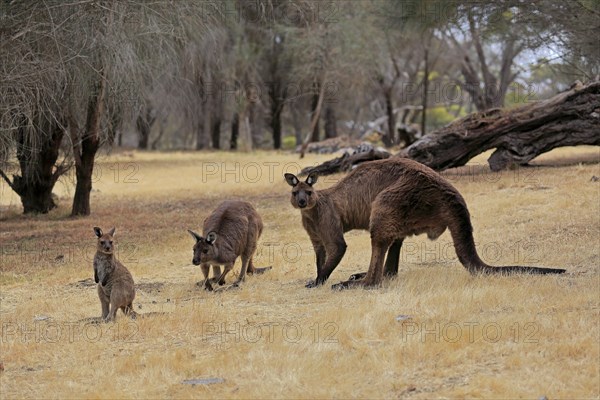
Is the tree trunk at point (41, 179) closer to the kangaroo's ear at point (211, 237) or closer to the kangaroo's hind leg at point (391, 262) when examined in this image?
the kangaroo's ear at point (211, 237)

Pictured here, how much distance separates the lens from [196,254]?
9.00 meters

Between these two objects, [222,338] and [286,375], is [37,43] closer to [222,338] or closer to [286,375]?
[222,338]

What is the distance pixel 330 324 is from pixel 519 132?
10.5 meters

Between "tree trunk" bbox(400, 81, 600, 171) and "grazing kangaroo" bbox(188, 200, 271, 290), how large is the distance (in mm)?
7513

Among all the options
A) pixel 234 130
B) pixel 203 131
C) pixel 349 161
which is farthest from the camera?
pixel 203 131

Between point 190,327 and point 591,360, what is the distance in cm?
346

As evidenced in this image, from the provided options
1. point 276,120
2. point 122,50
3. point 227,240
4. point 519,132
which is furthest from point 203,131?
point 227,240

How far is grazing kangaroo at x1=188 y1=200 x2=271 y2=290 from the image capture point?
29.7 feet

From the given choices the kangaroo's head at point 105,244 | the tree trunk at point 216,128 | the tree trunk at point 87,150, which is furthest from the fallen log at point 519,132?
the tree trunk at point 216,128

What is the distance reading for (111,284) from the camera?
8023 mm

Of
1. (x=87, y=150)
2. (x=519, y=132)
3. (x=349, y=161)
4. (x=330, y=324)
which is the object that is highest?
(x=519, y=132)

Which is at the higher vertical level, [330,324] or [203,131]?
[203,131]

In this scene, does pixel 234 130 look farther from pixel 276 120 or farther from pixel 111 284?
pixel 111 284

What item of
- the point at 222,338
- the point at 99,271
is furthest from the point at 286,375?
the point at 99,271
